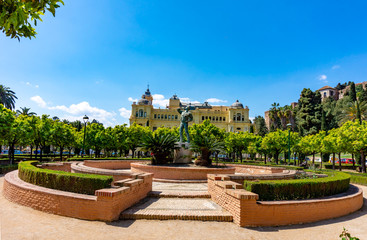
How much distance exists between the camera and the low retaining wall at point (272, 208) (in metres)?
6.02

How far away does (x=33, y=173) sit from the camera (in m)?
8.43

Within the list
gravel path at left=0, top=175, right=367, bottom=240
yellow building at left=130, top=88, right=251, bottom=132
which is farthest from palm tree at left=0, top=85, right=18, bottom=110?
gravel path at left=0, top=175, right=367, bottom=240

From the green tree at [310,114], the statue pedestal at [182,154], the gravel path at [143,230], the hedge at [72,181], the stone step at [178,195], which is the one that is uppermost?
the green tree at [310,114]

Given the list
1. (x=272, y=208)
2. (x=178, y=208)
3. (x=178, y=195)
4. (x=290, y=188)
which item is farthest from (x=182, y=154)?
(x=272, y=208)

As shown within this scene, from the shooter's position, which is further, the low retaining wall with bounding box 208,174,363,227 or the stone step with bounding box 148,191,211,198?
the stone step with bounding box 148,191,211,198

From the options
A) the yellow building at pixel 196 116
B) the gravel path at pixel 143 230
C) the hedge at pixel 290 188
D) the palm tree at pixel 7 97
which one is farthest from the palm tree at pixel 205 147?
the yellow building at pixel 196 116

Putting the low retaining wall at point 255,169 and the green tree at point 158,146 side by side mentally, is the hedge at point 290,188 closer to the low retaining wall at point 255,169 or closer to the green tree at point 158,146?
the green tree at point 158,146

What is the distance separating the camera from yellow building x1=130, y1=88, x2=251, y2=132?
7769 centimetres

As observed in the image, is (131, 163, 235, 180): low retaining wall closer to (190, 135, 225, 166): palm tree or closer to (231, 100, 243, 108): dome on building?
(190, 135, 225, 166): palm tree

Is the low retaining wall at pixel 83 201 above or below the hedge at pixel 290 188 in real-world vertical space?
below

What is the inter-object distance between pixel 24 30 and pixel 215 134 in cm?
3254

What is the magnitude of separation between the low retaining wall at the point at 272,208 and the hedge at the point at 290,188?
0.46 meters

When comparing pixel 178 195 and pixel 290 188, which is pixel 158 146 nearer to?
pixel 178 195

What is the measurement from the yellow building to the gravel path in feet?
231
